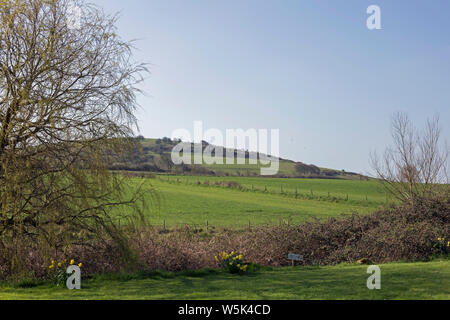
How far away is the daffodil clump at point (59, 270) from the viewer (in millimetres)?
11704

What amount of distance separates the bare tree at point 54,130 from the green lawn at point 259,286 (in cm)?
187

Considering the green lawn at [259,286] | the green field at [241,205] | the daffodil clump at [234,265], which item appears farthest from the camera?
the green field at [241,205]

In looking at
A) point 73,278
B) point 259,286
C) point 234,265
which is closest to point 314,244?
point 234,265

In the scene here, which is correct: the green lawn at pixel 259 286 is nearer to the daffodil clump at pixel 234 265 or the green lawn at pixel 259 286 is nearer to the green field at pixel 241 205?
the daffodil clump at pixel 234 265

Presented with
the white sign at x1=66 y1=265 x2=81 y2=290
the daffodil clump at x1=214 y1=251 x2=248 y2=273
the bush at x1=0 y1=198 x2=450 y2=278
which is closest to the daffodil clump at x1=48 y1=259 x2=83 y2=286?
the white sign at x1=66 y1=265 x2=81 y2=290

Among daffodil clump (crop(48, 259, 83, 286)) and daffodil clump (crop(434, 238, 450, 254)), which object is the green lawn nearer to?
daffodil clump (crop(48, 259, 83, 286))

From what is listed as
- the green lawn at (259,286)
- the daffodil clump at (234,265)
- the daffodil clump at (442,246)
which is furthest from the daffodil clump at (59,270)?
the daffodil clump at (442,246)

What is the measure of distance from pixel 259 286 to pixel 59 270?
5674 mm

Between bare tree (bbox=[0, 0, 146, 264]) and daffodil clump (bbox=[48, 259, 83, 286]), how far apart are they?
81 centimetres

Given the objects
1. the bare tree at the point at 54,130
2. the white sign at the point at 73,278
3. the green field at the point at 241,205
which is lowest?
the green field at the point at 241,205

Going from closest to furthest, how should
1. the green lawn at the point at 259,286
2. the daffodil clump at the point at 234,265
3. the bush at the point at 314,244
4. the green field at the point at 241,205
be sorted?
the green lawn at the point at 259,286, the bush at the point at 314,244, the daffodil clump at the point at 234,265, the green field at the point at 241,205

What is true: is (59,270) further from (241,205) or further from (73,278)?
(241,205)
